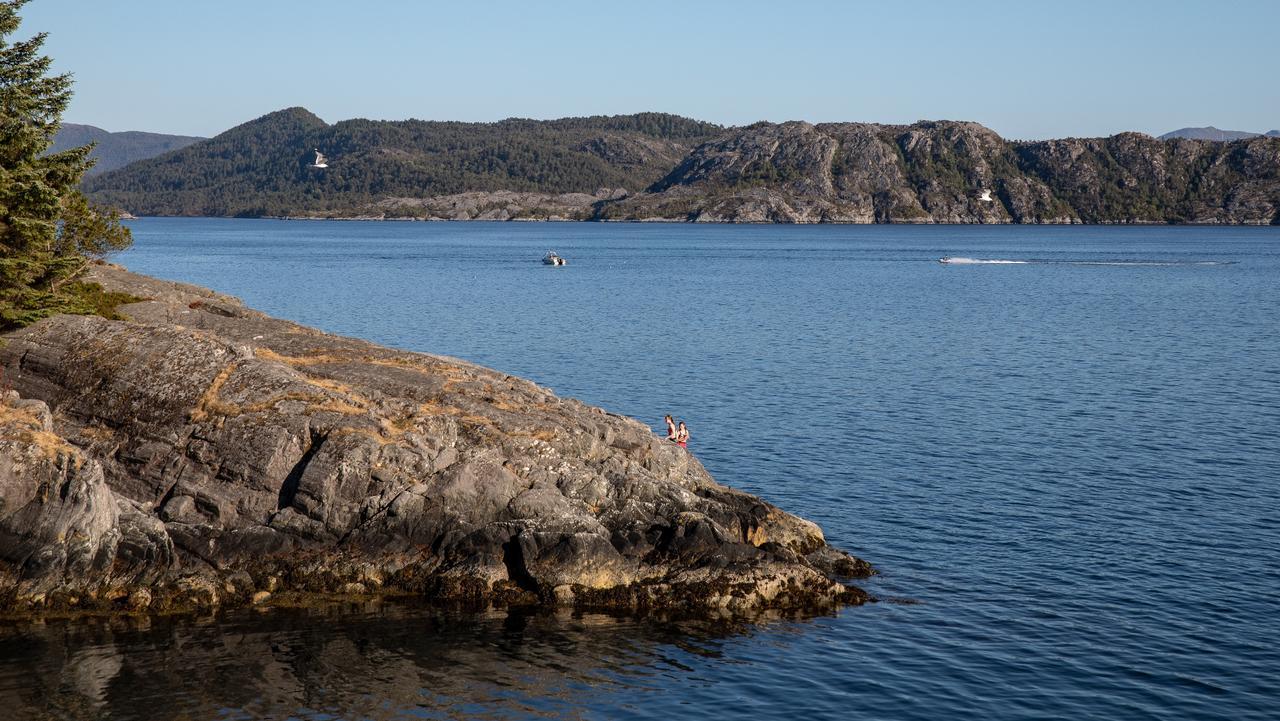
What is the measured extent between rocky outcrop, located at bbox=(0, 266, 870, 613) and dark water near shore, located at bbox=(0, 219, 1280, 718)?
1.76 m

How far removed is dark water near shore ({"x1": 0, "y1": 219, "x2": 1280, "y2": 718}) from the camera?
2892 cm

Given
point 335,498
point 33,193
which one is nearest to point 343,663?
point 335,498

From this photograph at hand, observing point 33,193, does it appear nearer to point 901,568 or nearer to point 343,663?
point 343,663

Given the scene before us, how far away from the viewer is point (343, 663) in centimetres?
3077

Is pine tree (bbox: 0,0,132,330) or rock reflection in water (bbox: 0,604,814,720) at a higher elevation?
pine tree (bbox: 0,0,132,330)

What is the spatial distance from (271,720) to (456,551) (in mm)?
9751

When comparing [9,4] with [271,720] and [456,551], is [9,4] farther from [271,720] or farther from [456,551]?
[271,720]

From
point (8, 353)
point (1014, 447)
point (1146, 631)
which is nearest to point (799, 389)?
point (1014, 447)

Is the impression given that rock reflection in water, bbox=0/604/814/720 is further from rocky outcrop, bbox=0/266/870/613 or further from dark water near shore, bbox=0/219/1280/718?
rocky outcrop, bbox=0/266/870/613

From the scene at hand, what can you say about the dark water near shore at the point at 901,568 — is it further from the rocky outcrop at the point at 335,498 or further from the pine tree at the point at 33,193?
the pine tree at the point at 33,193

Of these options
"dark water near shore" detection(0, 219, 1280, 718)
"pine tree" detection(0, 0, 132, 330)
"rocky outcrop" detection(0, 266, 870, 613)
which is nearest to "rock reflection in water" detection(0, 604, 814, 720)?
"dark water near shore" detection(0, 219, 1280, 718)

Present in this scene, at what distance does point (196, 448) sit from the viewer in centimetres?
3825

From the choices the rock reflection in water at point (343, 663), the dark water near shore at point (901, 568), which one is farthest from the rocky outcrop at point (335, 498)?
the dark water near shore at point (901, 568)

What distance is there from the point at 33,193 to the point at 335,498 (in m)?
17.6
